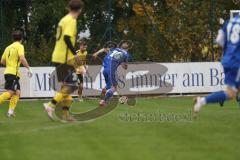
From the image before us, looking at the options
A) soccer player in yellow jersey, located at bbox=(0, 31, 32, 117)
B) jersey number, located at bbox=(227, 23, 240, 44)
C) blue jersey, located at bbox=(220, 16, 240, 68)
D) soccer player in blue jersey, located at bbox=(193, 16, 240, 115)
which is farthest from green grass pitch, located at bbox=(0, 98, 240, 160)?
jersey number, located at bbox=(227, 23, 240, 44)

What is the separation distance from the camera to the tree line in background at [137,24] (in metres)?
25.0

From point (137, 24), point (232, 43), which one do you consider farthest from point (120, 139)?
point (137, 24)

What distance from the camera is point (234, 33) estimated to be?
29.6ft

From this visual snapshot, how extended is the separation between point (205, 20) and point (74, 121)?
626 inches

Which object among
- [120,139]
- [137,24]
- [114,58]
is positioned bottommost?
[120,139]

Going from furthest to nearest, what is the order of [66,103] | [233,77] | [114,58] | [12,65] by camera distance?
[114,58]
[12,65]
[66,103]
[233,77]

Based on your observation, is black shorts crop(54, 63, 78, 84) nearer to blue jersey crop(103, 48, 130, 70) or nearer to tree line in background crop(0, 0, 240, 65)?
blue jersey crop(103, 48, 130, 70)

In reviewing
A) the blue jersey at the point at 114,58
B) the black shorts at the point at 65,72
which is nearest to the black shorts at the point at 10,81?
the black shorts at the point at 65,72

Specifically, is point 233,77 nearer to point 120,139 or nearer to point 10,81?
point 120,139

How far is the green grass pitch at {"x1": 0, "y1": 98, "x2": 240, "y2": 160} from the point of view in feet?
27.0

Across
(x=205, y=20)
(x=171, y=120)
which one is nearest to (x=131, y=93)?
(x=205, y=20)

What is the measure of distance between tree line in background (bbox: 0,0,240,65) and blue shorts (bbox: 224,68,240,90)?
49.3 ft

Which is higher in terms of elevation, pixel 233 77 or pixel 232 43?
pixel 232 43

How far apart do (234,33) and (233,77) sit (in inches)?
25.6
